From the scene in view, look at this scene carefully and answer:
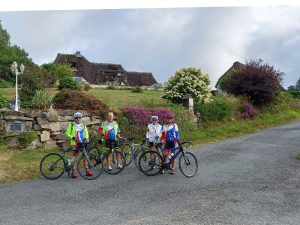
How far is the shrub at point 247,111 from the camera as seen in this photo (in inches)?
925

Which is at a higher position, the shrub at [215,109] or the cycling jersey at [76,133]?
the shrub at [215,109]

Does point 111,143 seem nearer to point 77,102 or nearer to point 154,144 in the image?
point 154,144

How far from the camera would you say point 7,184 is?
9.37m

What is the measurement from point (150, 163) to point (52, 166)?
2611 millimetres

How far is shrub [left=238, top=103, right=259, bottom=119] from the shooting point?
77.1 feet

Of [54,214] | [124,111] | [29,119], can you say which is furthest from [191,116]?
[54,214]

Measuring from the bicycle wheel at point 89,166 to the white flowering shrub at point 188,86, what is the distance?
11167mm

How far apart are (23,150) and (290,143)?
11.0 metres

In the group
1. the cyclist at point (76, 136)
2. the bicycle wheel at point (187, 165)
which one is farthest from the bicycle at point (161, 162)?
the cyclist at point (76, 136)

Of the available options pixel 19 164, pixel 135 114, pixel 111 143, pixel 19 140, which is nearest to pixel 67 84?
pixel 135 114

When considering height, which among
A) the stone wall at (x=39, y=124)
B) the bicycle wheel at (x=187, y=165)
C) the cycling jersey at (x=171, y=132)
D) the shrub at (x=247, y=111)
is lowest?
the bicycle wheel at (x=187, y=165)

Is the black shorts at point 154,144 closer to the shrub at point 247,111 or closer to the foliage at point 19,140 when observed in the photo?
the foliage at point 19,140

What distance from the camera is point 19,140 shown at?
1307 cm

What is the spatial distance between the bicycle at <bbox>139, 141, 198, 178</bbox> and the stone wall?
489 centimetres
